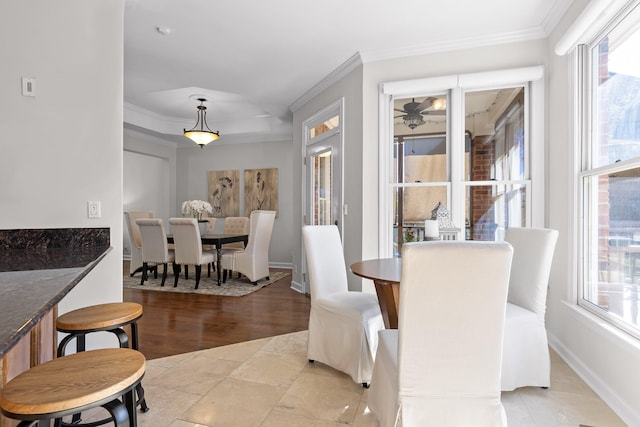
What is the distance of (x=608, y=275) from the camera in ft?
7.43

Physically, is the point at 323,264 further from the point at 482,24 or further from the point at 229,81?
the point at 229,81

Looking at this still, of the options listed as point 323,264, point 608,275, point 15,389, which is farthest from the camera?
point 323,264

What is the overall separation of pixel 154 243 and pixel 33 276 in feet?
13.8

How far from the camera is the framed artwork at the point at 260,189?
282 inches

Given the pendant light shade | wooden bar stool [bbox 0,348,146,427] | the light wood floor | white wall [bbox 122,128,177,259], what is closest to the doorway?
the light wood floor

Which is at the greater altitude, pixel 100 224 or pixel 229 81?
pixel 229 81

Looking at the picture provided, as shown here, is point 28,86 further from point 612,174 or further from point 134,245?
point 134,245

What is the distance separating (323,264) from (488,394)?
145cm

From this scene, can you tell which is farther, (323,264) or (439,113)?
(439,113)

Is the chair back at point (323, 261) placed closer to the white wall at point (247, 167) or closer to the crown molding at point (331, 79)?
the crown molding at point (331, 79)

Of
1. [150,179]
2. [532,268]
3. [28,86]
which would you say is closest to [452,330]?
[532,268]

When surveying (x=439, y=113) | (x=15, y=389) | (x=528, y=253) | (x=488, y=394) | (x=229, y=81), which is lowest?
(x=488, y=394)

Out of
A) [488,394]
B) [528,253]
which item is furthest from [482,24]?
[488,394]

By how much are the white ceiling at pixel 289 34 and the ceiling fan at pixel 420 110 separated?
480 mm
